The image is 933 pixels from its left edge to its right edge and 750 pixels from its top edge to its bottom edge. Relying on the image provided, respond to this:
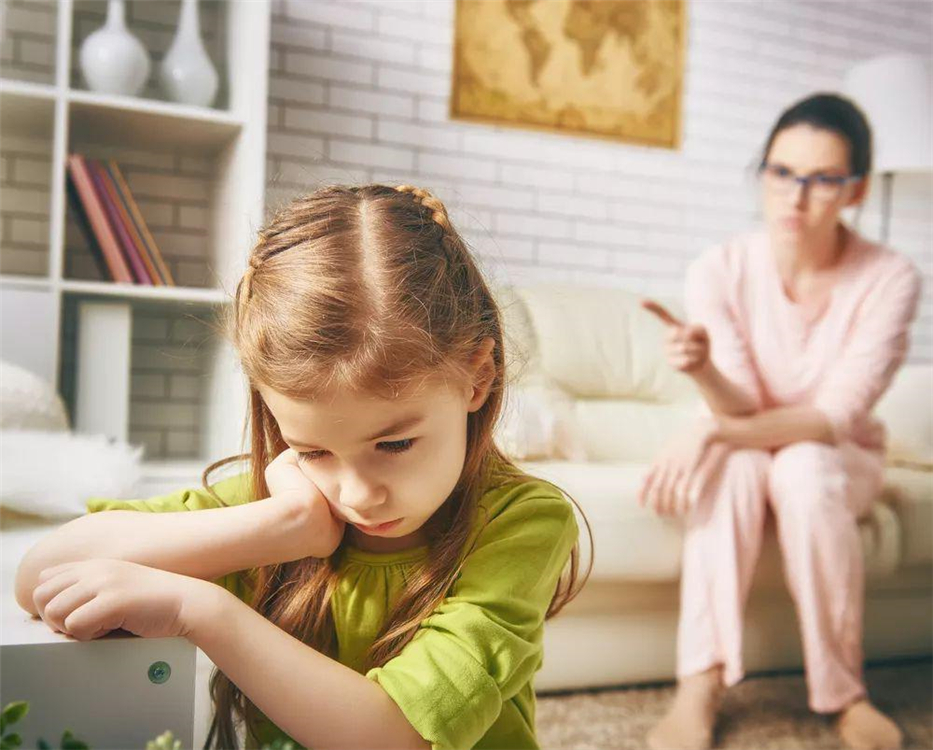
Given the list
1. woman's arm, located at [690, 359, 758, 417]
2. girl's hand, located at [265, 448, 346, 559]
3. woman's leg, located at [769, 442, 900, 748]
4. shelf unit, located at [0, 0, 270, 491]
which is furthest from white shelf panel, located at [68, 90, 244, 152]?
girl's hand, located at [265, 448, 346, 559]

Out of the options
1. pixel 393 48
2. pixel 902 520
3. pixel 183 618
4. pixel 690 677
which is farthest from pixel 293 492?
pixel 393 48

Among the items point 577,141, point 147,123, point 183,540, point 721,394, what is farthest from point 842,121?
point 183,540

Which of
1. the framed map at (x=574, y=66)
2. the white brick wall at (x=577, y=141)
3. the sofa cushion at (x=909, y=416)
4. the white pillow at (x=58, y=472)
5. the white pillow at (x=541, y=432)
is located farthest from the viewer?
the framed map at (x=574, y=66)

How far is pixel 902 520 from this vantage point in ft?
5.51

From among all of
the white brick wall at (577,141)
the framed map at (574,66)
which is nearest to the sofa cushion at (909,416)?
the white brick wall at (577,141)

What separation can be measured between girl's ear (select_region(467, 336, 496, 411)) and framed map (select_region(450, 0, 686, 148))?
71.1 inches

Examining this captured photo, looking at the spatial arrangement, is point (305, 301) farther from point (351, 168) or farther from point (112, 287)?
point (351, 168)

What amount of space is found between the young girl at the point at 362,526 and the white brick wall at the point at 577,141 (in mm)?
1327

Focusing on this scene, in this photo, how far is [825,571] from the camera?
149 centimetres

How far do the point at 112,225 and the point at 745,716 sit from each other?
58.8 inches

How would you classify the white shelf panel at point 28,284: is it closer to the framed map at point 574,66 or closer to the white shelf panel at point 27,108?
the white shelf panel at point 27,108

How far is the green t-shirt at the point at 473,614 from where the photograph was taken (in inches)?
22.2

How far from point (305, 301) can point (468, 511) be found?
0.21 meters

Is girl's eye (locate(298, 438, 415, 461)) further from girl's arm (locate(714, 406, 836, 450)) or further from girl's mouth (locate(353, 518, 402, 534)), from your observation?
girl's arm (locate(714, 406, 836, 450))
